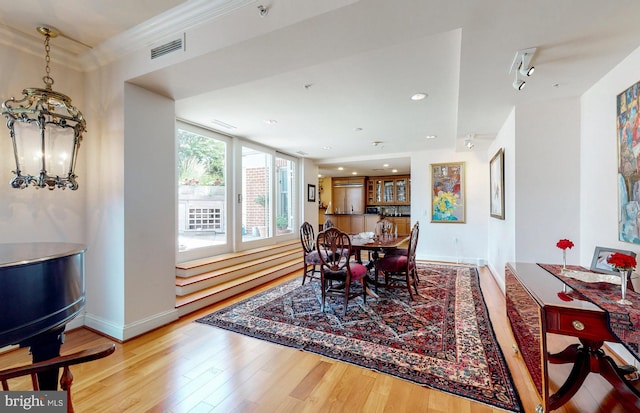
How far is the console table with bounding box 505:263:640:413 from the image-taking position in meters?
1.33

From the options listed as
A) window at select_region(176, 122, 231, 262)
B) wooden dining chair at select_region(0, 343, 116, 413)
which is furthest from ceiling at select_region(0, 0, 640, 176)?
wooden dining chair at select_region(0, 343, 116, 413)

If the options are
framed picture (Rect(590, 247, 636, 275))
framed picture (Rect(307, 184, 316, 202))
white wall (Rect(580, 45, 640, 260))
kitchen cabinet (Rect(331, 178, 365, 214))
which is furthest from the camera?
kitchen cabinet (Rect(331, 178, 365, 214))

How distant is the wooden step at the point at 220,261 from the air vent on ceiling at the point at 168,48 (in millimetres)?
2533

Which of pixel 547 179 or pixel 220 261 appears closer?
pixel 547 179

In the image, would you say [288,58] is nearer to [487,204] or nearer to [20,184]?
[20,184]

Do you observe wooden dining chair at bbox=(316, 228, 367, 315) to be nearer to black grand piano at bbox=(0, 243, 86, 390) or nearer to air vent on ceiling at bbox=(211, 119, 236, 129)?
black grand piano at bbox=(0, 243, 86, 390)

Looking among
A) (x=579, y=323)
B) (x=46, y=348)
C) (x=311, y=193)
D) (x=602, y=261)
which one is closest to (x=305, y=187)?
(x=311, y=193)

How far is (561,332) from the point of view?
1.38 meters

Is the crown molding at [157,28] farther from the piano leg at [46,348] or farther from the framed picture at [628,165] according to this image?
the framed picture at [628,165]

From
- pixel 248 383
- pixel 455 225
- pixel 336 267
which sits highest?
pixel 455 225

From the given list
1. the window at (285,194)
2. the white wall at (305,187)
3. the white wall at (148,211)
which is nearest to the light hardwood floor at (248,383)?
the white wall at (148,211)

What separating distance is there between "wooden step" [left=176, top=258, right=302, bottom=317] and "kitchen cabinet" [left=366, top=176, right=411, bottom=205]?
5.07 m

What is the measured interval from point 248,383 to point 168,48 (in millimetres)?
2520

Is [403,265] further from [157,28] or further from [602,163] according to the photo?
[157,28]
